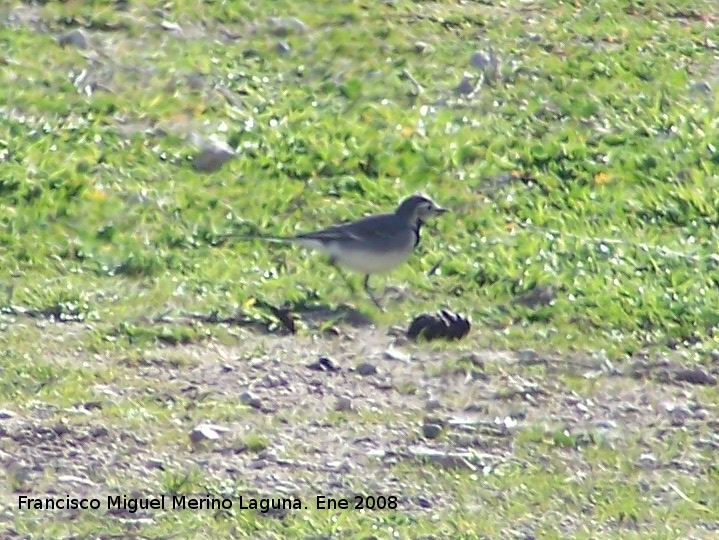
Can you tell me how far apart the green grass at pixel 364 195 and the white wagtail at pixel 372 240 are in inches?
4.3

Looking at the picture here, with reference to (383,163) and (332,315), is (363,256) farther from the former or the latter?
(383,163)

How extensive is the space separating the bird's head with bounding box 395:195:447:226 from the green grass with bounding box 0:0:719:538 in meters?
0.15

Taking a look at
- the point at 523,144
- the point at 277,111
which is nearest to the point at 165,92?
the point at 277,111

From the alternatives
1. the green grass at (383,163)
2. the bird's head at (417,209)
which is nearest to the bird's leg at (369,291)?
the green grass at (383,163)

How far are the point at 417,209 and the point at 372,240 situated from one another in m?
0.49

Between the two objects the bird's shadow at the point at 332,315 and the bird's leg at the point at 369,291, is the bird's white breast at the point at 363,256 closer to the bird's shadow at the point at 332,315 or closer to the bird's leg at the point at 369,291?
the bird's leg at the point at 369,291

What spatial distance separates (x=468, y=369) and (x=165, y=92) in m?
3.42

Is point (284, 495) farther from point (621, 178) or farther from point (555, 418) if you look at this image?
point (621, 178)

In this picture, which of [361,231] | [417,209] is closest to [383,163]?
[417,209]

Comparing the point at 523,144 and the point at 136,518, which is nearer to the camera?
the point at 136,518

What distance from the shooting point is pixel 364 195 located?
9203mm

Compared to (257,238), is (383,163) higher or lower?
higher

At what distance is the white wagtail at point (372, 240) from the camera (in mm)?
8109

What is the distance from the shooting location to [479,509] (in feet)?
19.8
